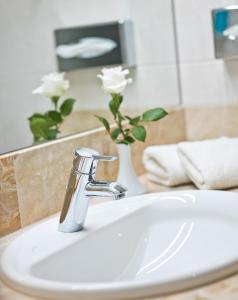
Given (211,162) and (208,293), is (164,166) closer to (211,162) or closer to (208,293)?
(211,162)

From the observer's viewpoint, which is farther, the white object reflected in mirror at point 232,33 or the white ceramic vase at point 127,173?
the white object reflected in mirror at point 232,33

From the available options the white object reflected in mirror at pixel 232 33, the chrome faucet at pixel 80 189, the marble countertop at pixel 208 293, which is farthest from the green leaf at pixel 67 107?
the marble countertop at pixel 208 293

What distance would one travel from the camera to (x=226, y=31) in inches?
63.0

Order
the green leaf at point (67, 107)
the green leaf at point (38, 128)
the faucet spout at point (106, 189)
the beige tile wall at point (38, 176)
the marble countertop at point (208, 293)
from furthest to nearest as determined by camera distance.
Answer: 1. the green leaf at point (67, 107)
2. the green leaf at point (38, 128)
3. the beige tile wall at point (38, 176)
4. the faucet spout at point (106, 189)
5. the marble countertop at point (208, 293)

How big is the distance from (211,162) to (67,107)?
38 centimetres

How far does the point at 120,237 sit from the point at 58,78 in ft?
1.54

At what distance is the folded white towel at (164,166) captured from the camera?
1.46 m

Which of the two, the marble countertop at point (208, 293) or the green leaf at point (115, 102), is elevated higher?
the green leaf at point (115, 102)

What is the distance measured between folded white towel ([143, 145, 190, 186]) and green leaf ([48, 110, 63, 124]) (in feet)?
0.87

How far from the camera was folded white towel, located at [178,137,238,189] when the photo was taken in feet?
4.53

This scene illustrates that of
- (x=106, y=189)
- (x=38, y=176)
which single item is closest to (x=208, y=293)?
(x=106, y=189)

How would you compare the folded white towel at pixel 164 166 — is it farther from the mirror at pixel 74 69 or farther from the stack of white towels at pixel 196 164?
the mirror at pixel 74 69

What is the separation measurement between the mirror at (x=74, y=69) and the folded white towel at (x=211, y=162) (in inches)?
10.2

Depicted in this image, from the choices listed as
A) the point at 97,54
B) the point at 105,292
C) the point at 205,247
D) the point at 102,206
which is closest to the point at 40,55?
the point at 97,54
